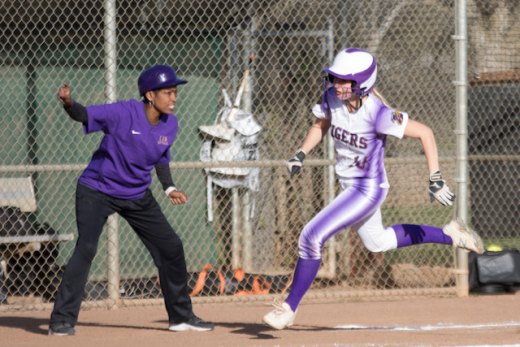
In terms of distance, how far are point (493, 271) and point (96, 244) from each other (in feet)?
13.2

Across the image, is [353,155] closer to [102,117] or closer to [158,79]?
[158,79]

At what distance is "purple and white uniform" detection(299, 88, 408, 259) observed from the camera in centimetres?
653

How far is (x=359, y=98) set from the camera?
654 cm

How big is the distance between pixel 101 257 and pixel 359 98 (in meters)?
4.20

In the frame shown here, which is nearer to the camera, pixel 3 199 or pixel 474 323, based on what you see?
pixel 474 323

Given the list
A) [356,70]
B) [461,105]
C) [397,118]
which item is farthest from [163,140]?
[461,105]

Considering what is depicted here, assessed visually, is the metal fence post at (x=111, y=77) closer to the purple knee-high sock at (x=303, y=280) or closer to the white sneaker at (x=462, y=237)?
the purple knee-high sock at (x=303, y=280)

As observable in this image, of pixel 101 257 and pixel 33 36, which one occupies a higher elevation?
pixel 33 36

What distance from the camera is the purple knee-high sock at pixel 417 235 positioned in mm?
6850

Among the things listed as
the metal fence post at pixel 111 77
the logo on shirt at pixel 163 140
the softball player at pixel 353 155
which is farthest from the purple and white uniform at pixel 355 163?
the metal fence post at pixel 111 77

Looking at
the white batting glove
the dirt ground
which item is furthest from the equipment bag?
the white batting glove

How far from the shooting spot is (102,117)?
6.68m

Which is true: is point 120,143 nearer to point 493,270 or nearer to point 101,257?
point 101,257

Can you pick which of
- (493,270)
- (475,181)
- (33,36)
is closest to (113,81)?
(33,36)
